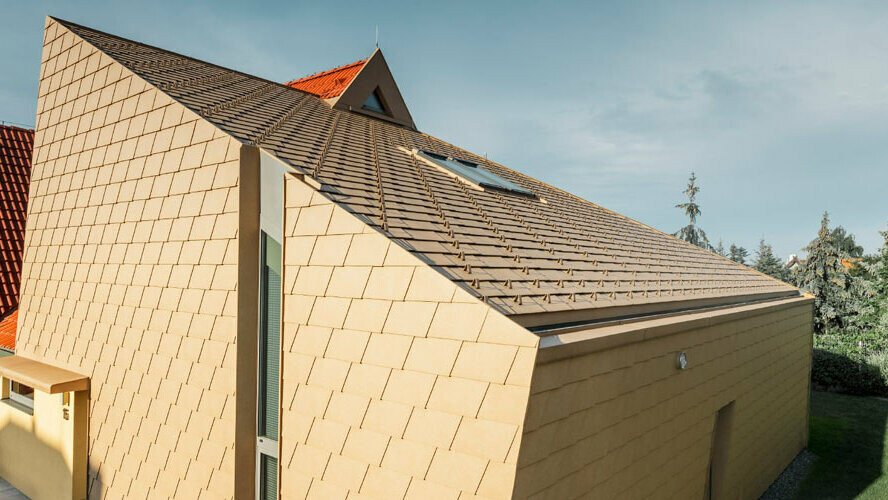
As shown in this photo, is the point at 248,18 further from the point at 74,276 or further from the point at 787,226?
the point at 787,226

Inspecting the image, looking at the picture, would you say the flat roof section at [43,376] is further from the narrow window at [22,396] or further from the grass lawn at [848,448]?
the grass lawn at [848,448]

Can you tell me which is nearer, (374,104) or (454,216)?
(454,216)

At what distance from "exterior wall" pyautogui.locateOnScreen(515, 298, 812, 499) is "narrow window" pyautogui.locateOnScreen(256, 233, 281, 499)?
2722mm

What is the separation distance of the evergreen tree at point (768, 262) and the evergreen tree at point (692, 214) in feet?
24.3

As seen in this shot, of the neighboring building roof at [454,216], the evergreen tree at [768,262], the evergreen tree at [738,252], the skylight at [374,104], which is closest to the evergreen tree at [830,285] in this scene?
the evergreen tree at [768,262]

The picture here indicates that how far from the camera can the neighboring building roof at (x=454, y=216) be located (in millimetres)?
4246

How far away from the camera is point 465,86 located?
15.7 m

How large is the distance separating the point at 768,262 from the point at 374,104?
39637 mm

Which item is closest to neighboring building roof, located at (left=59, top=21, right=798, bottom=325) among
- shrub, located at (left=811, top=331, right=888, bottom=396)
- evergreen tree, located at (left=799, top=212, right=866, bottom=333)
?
shrub, located at (left=811, top=331, right=888, bottom=396)

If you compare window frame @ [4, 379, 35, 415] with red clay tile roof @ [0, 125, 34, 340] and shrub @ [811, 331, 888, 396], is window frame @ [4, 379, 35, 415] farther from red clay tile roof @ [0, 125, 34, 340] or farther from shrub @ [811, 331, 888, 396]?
shrub @ [811, 331, 888, 396]

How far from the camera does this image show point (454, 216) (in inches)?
210

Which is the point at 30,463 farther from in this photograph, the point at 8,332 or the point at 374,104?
the point at 374,104

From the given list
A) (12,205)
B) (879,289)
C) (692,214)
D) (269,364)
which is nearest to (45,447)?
(269,364)

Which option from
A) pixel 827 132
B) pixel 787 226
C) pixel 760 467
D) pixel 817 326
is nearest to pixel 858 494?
pixel 760 467
